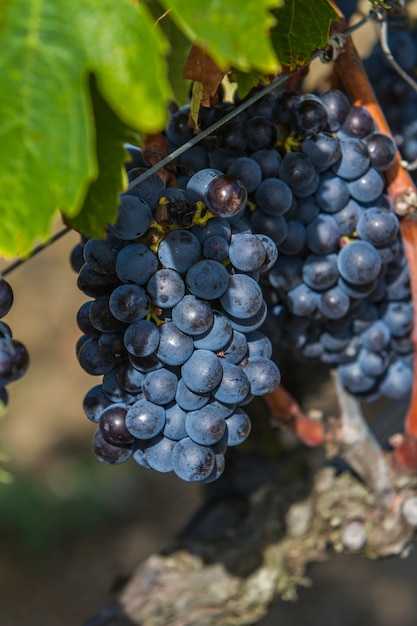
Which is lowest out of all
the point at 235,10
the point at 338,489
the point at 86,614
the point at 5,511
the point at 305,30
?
the point at 86,614

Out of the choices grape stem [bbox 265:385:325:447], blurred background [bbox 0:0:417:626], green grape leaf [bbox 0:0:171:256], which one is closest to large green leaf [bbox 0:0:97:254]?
green grape leaf [bbox 0:0:171:256]

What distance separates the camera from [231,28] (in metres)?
0.53

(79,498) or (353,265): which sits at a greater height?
(353,265)

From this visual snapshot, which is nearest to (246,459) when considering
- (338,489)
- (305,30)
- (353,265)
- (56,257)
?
(338,489)

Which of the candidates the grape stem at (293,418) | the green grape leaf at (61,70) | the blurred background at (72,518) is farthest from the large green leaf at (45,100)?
the blurred background at (72,518)

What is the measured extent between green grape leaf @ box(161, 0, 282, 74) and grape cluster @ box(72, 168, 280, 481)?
0.22 m

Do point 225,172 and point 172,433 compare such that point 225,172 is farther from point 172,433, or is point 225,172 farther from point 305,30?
point 172,433

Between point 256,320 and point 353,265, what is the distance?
0.18 meters

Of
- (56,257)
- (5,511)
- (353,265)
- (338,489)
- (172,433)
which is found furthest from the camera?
(56,257)

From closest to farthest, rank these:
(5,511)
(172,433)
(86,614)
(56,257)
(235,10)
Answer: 1. (235,10)
2. (172,433)
3. (86,614)
4. (5,511)
5. (56,257)

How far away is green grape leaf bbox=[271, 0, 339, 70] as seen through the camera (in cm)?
80

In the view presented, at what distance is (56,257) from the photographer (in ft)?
11.0

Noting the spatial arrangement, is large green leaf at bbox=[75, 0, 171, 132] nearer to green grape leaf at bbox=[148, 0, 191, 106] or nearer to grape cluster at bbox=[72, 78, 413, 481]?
grape cluster at bbox=[72, 78, 413, 481]

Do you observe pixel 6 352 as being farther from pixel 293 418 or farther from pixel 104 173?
pixel 293 418
